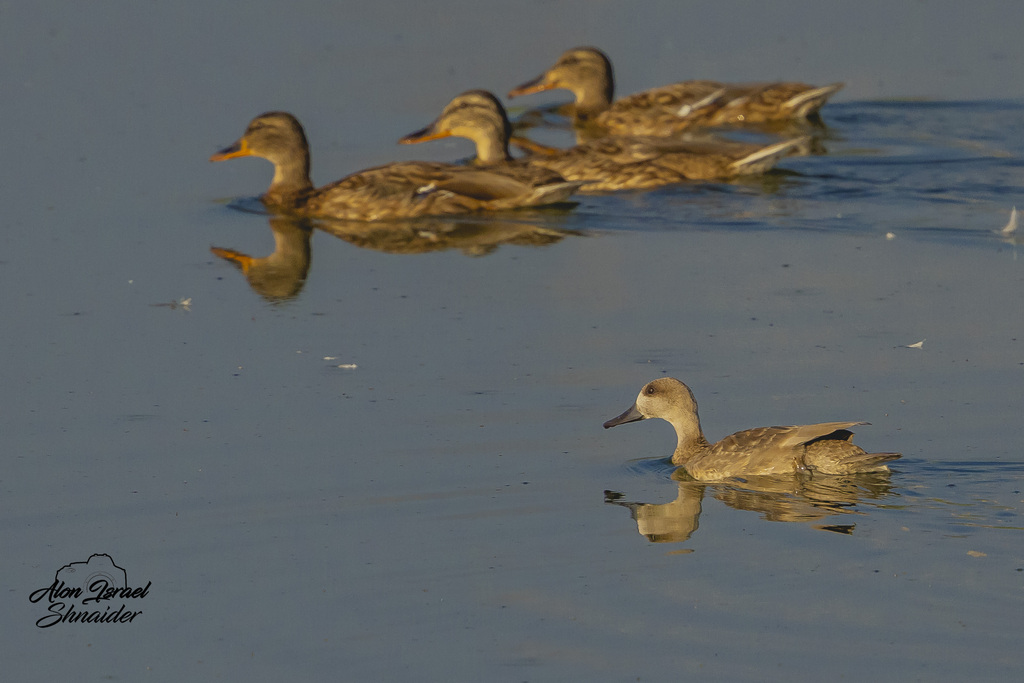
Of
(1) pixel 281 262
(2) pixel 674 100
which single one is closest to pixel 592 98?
(2) pixel 674 100

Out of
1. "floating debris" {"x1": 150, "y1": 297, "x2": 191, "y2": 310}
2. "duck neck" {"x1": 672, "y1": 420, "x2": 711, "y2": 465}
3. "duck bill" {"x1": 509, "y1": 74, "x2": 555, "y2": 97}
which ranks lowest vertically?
"duck neck" {"x1": 672, "y1": 420, "x2": 711, "y2": 465}

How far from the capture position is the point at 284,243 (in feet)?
45.7

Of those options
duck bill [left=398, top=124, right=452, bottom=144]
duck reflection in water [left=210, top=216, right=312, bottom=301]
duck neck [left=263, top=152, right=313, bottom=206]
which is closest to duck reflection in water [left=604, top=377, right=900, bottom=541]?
duck reflection in water [left=210, top=216, right=312, bottom=301]

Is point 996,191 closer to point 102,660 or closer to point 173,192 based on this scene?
point 173,192

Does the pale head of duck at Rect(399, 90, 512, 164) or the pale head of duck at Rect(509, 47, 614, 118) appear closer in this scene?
the pale head of duck at Rect(399, 90, 512, 164)

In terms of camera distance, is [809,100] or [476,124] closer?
[476,124]

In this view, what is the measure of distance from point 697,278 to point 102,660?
22.2 feet

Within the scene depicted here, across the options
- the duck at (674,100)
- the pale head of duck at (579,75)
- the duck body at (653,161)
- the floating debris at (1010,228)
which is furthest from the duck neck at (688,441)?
the pale head of duck at (579,75)

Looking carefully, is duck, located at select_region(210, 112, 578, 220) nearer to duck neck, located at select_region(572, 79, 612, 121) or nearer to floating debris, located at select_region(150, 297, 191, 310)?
floating debris, located at select_region(150, 297, 191, 310)

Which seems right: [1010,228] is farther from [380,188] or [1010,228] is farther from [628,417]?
[628,417]

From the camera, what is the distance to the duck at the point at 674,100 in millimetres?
17938

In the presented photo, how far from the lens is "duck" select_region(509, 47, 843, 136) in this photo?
17938mm

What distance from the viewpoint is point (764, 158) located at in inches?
617

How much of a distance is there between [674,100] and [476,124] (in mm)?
3017
